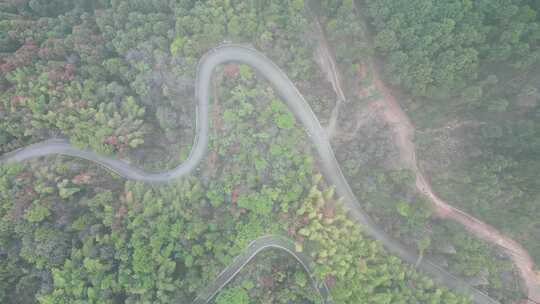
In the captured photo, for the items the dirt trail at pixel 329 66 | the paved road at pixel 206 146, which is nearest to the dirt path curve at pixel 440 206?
the dirt trail at pixel 329 66

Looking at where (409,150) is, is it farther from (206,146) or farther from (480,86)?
(206,146)

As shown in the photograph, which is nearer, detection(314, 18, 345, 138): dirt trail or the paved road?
the paved road

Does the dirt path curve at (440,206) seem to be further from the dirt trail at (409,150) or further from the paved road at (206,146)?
the paved road at (206,146)

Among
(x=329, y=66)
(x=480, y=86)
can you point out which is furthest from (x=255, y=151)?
(x=480, y=86)

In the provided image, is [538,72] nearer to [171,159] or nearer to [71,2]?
[171,159]

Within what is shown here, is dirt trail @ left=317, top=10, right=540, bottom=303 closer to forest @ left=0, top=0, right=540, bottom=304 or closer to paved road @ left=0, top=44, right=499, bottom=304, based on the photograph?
forest @ left=0, top=0, right=540, bottom=304

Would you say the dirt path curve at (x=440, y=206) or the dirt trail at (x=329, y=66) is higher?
the dirt trail at (x=329, y=66)

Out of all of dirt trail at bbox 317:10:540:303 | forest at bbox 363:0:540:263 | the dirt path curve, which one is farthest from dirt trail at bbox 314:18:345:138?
forest at bbox 363:0:540:263
